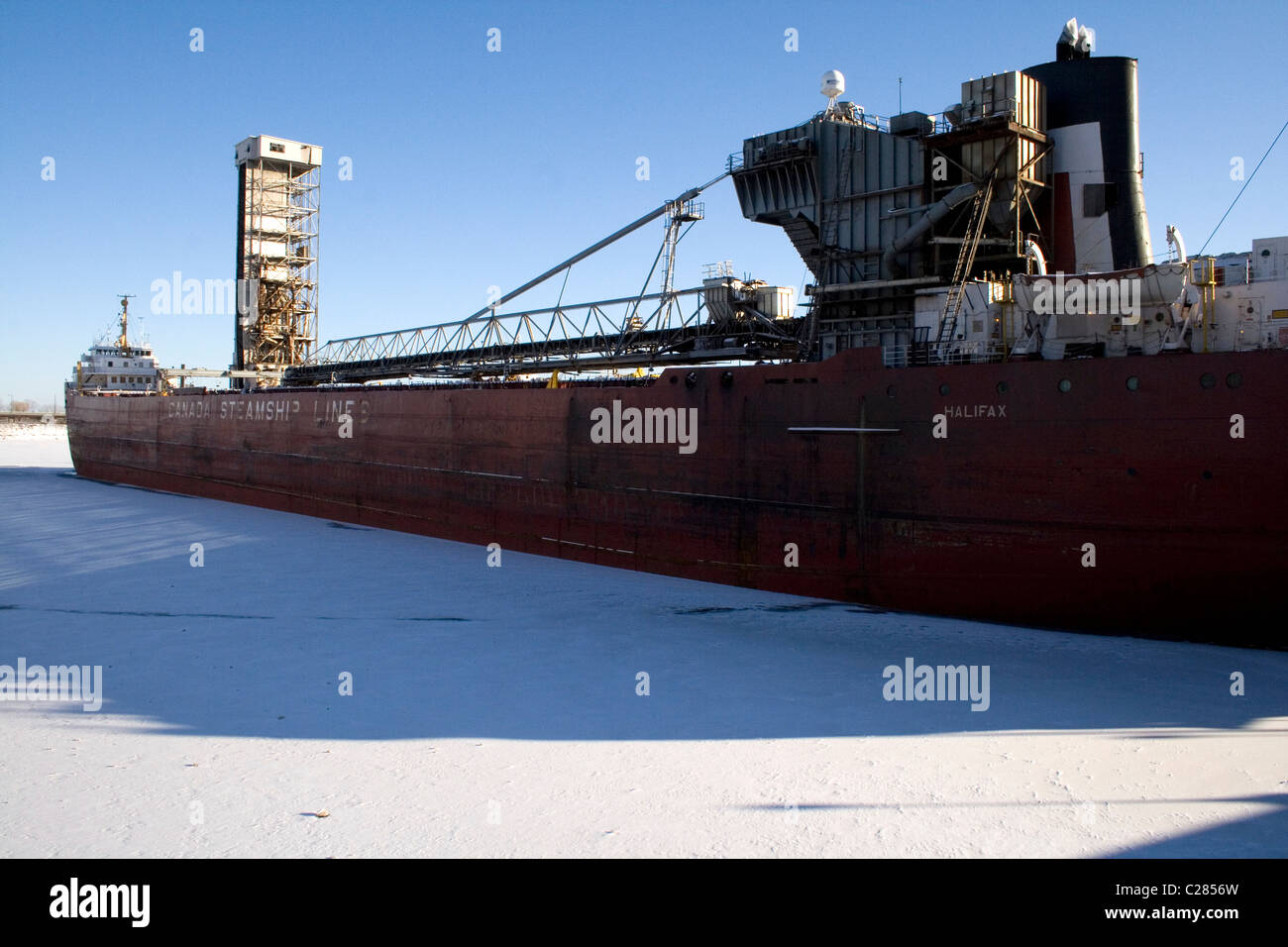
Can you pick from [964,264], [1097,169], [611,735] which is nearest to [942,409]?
[964,264]

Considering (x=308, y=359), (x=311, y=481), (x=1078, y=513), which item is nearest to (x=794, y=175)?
(x=1078, y=513)

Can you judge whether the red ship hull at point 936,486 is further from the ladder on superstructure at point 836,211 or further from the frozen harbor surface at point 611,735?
the ladder on superstructure at point 836,211

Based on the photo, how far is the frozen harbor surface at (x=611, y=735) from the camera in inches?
244

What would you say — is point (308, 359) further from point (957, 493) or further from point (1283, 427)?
point (1283, 427)

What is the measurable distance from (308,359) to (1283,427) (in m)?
37.0

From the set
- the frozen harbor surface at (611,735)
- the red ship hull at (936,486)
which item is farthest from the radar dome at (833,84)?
the frozen harbor surface at (611,735)

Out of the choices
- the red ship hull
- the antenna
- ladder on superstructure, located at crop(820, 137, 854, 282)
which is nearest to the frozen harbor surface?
the red ship hull

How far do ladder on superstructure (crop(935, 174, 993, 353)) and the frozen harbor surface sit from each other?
480cm

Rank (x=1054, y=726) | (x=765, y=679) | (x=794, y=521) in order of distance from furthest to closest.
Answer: (x=794, y=521) < (x=765, y=679) < (x=1054, y=726)

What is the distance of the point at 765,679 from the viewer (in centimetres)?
984

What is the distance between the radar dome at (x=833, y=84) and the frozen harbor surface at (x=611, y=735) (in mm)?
10751

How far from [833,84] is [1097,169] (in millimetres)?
5558

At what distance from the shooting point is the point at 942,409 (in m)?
12.6

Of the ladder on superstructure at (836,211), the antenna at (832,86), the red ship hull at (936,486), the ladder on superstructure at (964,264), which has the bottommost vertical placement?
the red ship hull at (936,486)
